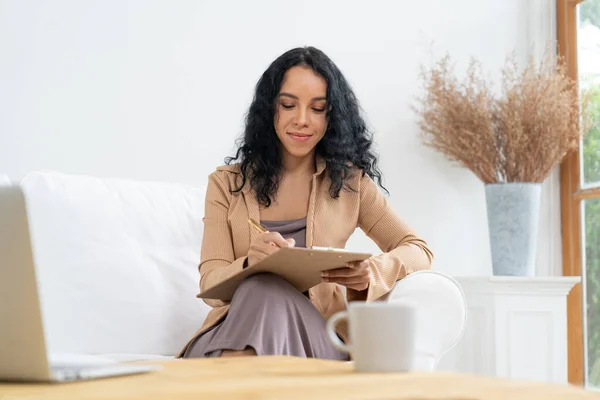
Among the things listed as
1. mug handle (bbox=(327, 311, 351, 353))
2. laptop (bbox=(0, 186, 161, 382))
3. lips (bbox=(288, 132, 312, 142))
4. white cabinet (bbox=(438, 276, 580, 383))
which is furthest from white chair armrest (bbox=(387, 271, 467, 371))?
laptop (bbox=(0, 186, 161, 382))

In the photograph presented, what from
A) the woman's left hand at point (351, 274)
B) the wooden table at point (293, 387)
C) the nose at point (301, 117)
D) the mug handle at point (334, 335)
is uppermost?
the nose at point (301, 117)

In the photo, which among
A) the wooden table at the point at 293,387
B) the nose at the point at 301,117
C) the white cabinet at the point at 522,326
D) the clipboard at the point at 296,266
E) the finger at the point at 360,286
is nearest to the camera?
the wooden table at the point at 293,387

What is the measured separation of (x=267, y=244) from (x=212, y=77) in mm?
1283

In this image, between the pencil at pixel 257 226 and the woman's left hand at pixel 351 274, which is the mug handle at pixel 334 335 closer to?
the woman's left hand at pixel 351 274

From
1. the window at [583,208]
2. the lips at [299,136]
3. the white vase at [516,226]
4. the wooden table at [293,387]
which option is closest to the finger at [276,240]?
the lips at [299,136]

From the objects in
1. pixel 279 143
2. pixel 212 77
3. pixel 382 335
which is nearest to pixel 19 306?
pixel 382 335

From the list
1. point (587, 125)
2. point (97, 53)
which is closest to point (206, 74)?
point (97, 53)

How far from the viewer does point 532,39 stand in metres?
3.68

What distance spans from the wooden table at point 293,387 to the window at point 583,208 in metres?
2.61

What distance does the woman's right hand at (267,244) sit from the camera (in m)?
1.93

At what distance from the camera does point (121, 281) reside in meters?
2.30

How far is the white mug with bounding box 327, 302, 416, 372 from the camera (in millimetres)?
1029

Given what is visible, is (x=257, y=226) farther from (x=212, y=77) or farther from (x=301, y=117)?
(x=212, y=77)

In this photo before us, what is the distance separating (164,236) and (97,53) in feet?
2.58
